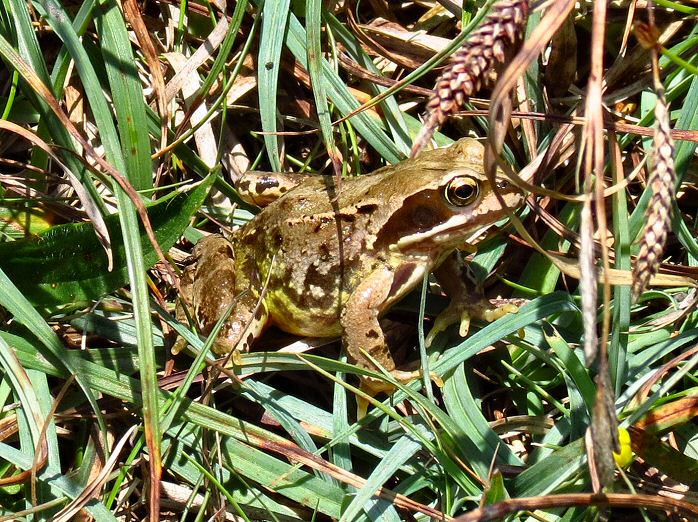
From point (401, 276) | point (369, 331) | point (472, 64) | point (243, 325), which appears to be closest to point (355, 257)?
point (401, 276)

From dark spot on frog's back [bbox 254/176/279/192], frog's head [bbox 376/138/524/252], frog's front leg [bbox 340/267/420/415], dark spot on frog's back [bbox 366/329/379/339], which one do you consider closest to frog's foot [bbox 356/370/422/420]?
frog's front leg [bbox 340/267/420/415]

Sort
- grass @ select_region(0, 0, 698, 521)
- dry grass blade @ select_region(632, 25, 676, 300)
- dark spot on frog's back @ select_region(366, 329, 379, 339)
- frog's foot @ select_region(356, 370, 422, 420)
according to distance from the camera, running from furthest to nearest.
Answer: dark spot on frog's back @ select_region(366, 329, 379, 339) → frog's foot @ select_region(356, 370, 422, 420) → grass @ select_region(0, 0, 698, 521) → dry grass blade @ select_region(632, 25, 676, 300)

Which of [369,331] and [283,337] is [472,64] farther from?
[283,337]

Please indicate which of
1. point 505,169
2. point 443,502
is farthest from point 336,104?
point 443,502

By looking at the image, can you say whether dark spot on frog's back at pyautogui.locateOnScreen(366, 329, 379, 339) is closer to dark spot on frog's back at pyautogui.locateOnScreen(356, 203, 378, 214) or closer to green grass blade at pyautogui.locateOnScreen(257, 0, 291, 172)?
dark spot on frog's back at pyautogui.locateOnScreen(356, 203, 378, 214)

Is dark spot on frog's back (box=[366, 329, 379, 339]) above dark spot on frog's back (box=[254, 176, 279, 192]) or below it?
below

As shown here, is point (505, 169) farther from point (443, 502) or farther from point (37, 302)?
point (37, 302)

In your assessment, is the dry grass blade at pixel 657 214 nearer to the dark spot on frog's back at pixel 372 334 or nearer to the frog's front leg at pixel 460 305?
the frog's front leg at pixel 460 305
